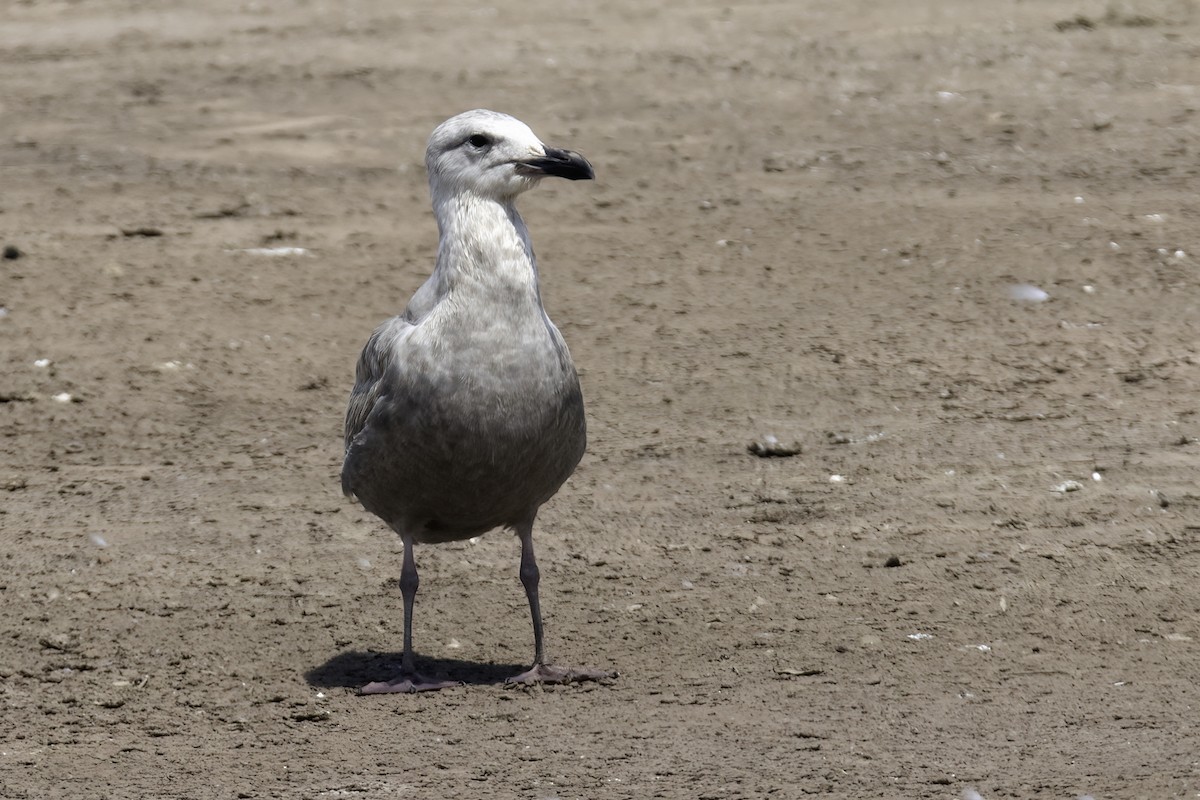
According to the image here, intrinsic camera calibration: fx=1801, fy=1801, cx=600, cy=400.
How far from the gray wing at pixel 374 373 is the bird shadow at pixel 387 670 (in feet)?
2.09

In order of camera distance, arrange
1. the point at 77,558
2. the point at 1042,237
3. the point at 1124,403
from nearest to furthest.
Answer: the point at 77,558
the point at 1124,403
the point at 1042,237

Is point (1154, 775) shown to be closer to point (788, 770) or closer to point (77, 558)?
point (788, 770)

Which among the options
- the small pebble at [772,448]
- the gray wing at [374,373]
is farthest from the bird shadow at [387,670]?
the small pebble at [772,448]

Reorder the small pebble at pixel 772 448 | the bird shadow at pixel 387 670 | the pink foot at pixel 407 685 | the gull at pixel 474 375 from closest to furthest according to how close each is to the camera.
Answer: the gull at pixel 474 375 < the pink foot at pixel 407 685 < the bird shadow at pixel 387 670 < the small pebble at pixel 772 448

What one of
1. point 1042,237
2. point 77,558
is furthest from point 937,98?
point 77,558

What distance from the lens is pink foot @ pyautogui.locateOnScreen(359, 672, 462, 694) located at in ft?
20.1

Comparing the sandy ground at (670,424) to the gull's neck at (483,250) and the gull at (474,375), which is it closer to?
the gull at (474,375)

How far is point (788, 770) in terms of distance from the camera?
534 cm

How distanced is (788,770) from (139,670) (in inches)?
97.7

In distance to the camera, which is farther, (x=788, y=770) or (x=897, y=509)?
(x=897, y=509)

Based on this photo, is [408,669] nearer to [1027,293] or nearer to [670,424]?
[670,424]

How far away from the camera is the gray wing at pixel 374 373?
233 inches

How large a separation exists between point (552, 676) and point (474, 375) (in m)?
1.14

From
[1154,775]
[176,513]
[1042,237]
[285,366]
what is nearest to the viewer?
[1154,775]
